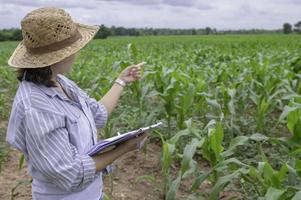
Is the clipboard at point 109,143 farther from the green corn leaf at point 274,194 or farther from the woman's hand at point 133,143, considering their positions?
the green corn leaf at point 274,194

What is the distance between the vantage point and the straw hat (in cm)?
185

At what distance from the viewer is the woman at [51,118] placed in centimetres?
179

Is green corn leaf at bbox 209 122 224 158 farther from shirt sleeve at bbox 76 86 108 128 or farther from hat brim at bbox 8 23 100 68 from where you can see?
hat brim at bbox 8 23 100 68

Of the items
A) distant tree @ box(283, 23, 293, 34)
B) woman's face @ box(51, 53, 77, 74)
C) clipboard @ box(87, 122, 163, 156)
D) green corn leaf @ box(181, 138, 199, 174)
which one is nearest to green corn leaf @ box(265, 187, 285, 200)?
green corn leaf @ box(181, 138, 199, 174)

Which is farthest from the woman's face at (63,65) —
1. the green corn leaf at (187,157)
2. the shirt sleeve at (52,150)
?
the green corn leaf at (187,157)

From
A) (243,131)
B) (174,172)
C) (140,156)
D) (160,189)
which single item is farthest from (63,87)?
(243,131)

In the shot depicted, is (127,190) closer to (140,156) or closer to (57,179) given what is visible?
(140,156)

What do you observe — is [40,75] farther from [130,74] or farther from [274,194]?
[274,194]

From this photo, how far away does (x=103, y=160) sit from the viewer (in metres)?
1.93

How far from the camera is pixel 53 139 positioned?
5.85 ft

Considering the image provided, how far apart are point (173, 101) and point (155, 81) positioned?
481 mm

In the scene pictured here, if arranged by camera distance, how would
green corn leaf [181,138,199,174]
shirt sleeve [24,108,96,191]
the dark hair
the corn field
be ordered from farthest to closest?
the corn field, green corn leaf [181,138,199,174], the dark hair, shirt sleeve [24,108,96,191]

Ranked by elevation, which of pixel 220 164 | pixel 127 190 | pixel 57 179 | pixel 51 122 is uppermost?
pixel 51 122

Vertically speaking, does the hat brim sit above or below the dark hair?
above
